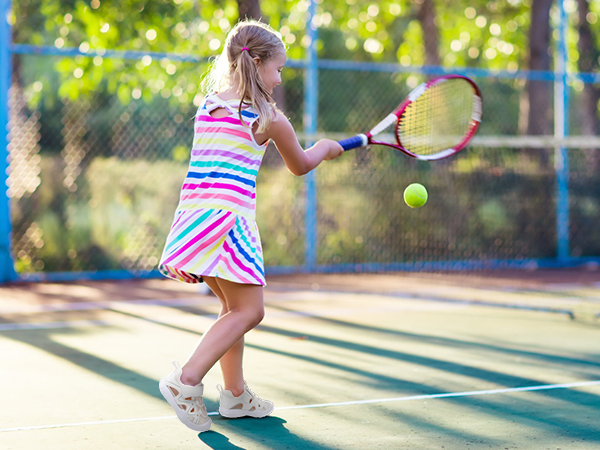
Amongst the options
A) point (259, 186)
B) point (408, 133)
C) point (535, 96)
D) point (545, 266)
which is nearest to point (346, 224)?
point (259, 186)

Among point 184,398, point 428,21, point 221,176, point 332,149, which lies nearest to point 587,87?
point 428,21

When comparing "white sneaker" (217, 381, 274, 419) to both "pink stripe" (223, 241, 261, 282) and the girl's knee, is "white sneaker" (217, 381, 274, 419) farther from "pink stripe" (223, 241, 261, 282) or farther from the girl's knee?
"pink stripe" (223, 241, 261, 282)

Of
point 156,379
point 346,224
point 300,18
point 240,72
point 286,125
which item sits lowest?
point 156,379

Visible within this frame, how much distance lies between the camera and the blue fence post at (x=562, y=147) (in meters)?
9.60

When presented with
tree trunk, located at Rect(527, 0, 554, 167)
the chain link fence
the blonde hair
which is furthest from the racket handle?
tree trunk, located at Rect(527, 0, 554, 167)

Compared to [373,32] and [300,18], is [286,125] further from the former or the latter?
[373,32]

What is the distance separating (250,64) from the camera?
10.0 ft

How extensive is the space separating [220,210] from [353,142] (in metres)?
0.73

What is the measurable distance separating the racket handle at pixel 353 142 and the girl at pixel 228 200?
0.32 m

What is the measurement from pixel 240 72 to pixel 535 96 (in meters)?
8.61

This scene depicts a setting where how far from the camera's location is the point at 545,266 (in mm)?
9844

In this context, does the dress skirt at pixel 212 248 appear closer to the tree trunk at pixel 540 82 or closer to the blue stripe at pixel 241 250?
the blue stripe at pixel 241 250

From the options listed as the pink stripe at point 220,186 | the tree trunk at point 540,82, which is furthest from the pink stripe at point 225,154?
the tree trunk at point 540,82

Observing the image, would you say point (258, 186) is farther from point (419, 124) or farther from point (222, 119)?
point (222, 119)
